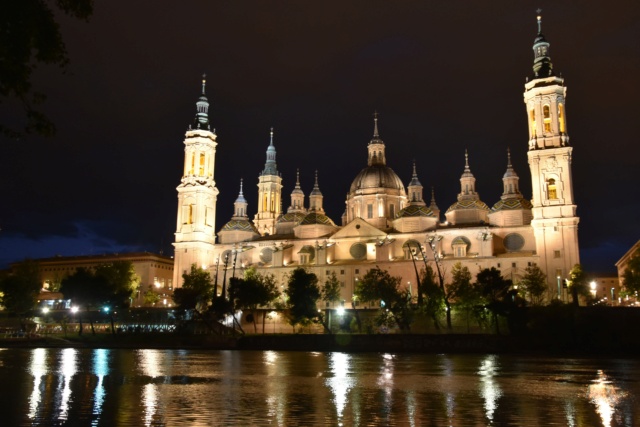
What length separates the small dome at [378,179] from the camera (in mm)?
92875

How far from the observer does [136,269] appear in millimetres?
105750

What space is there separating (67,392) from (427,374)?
50.4 feet

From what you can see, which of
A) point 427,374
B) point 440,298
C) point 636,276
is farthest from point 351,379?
point 636,276

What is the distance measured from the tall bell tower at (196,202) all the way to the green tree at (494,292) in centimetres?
4378

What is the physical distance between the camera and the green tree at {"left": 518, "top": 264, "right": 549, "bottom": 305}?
65.2 m

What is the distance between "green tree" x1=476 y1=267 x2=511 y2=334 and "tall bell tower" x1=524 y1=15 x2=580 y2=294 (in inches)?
592

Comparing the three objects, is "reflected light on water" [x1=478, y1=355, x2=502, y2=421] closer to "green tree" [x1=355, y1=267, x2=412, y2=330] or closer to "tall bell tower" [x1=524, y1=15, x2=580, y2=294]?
"green tree" [x1=355, y1=267, x2=412, y2=330]

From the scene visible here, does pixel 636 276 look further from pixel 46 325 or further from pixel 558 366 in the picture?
pixel 46 325

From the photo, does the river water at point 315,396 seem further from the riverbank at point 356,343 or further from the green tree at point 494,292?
the green tree at point 494,292

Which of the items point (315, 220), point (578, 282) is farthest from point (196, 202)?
point (578, 282)

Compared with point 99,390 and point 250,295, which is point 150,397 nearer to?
point 99,390

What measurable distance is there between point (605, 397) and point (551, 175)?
190 ft

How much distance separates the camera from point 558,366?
112 ft

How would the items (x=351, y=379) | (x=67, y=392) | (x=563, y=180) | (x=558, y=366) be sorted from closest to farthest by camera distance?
(x=67, y=392) < (x=351, y=379) < (x=558, y=366) < (x=563, y=180)
